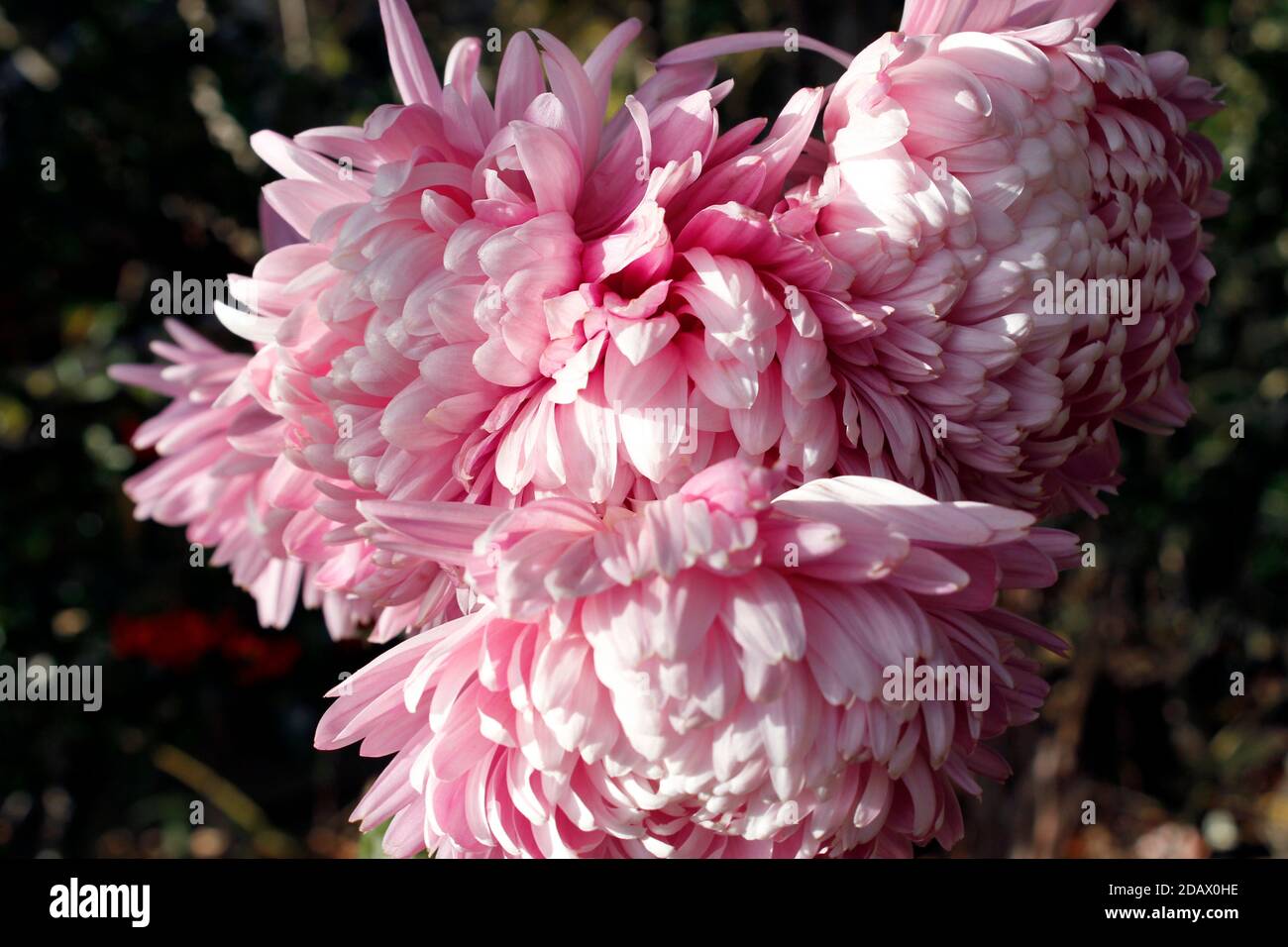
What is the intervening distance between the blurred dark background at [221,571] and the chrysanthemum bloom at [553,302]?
1.76ft

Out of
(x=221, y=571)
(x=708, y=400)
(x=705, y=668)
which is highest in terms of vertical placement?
(x=708, y=400)

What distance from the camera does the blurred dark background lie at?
100 cm

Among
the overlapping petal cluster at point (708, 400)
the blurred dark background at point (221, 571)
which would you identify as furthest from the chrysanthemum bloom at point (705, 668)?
the blurred dark background at point (221, 571)

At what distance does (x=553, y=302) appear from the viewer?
18.9 inches

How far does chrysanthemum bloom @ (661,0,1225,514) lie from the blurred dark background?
0.62 m

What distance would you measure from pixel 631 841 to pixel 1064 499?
0.30 metres

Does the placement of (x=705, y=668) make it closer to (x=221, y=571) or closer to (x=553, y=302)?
(x=553, y=302)

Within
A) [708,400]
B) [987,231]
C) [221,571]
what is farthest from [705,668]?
[221,571]

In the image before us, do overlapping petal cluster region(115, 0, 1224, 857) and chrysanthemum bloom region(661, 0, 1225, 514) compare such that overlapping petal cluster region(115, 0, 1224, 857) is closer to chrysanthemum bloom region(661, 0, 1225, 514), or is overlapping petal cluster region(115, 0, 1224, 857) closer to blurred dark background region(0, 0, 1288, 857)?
chrysanthemum bloom region(661, 0, 1225, 514)

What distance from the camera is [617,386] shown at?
0.47 meters

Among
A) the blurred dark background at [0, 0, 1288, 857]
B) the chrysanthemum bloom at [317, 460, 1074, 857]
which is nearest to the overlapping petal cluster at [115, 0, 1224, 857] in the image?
the chrysanthemum bloom at [317, 460, 1074, 857]

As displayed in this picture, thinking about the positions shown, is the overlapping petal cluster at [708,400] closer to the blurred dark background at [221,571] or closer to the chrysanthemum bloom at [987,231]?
the chrysanthemum bloom at [987,231]

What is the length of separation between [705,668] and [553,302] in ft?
0.55
